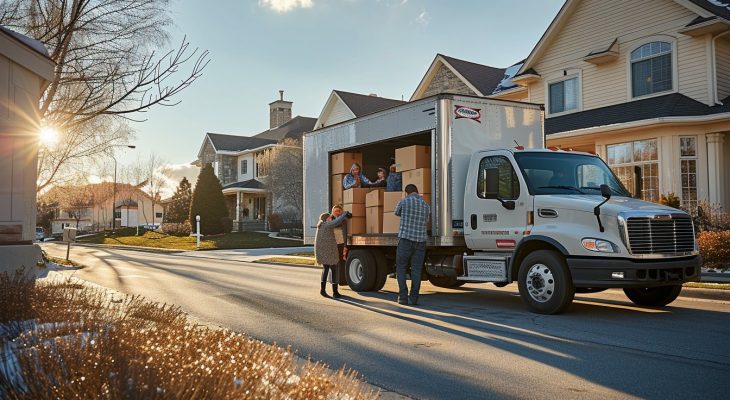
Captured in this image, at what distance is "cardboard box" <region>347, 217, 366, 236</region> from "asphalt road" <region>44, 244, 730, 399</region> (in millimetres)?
1251

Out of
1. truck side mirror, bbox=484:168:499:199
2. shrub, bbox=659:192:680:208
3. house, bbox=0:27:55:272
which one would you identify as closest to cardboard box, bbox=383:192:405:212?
truck side mirror, bbox=484:168:499:199

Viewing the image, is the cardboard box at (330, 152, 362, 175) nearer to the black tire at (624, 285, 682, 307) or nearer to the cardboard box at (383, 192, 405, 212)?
the cardboard box at (383, 192, 405, 212)

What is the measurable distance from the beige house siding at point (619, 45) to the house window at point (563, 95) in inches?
11.5

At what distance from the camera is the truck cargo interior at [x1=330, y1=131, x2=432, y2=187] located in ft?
39.3

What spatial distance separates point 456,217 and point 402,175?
58.6 inches

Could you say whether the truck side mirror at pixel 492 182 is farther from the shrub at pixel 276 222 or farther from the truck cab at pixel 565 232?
the shrub at pixel 276 222

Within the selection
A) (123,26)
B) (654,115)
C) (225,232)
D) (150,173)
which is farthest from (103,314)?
(150,173)

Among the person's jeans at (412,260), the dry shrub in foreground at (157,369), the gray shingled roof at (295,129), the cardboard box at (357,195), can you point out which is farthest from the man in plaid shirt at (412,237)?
the gray shingled roof at (295,129)

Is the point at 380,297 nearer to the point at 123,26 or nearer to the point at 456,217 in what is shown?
the point at 456,217

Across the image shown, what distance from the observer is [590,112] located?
69.7 feet

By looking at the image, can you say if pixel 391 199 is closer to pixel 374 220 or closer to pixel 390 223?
pixel 390 223

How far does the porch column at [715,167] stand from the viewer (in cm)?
1800

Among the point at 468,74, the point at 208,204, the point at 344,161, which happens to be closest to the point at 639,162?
the point at 468,74

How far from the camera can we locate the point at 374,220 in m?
12.0
